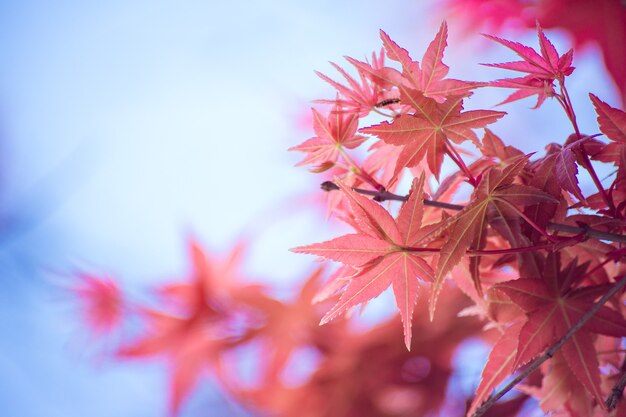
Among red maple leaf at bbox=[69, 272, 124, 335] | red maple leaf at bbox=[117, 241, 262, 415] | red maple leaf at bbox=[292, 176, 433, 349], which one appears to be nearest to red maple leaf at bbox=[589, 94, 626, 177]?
red maple leaf at bbox=[292, 176, 433, 349]

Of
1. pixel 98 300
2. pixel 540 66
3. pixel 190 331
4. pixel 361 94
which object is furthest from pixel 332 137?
pixel 98 300

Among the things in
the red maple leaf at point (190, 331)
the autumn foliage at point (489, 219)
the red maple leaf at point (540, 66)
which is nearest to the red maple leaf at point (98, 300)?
the red maple leaf at point (190, 331)

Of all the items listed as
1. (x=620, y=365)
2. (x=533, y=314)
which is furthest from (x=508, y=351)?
(x=620, y=365)

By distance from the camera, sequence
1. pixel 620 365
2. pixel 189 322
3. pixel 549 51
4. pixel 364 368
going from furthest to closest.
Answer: pixel 189 322, pixel 364 368, pixel 620 365, pixel 549 51

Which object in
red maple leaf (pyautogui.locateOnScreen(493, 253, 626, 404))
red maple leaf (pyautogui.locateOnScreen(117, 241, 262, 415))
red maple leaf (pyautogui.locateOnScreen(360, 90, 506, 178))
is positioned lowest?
red maple leaf (pyautogui.locateOnScreen(493, 253, 626, 404))

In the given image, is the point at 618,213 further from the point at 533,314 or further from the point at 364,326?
the point at 364,326

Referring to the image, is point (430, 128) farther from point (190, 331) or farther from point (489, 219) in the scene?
point (190, 331)

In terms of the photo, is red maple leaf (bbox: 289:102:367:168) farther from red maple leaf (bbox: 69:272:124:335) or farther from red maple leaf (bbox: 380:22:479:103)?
red maple leaf (bbox: 69:272:124:335)

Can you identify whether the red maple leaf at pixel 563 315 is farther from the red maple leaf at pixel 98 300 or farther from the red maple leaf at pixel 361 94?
the red maple leaf at pixel 98 300
